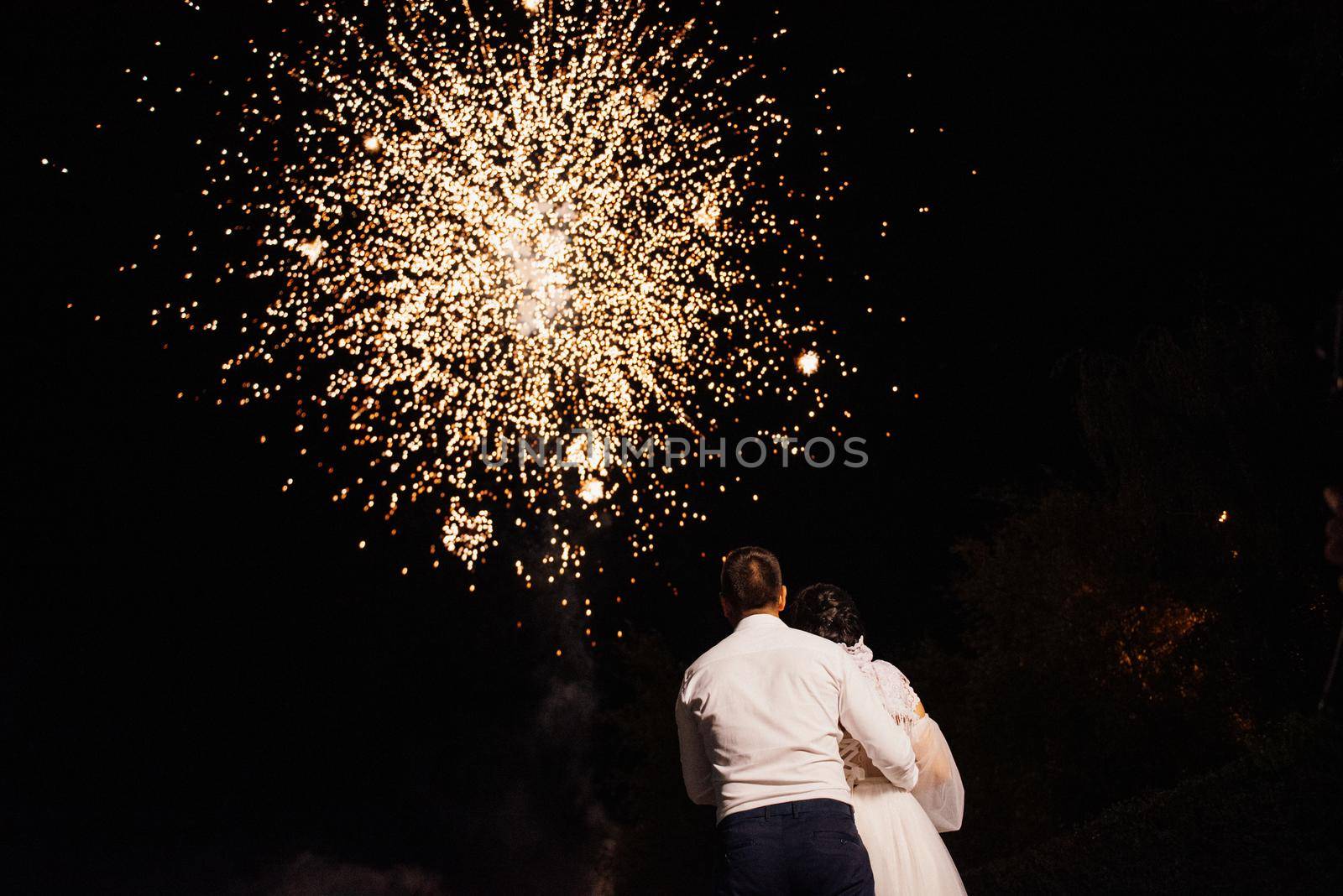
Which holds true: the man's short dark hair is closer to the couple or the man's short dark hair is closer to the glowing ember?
the couple

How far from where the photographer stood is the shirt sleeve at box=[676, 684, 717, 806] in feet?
9.65

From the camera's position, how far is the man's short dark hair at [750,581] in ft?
10.1

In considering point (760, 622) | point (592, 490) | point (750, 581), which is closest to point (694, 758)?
point (760, 622)

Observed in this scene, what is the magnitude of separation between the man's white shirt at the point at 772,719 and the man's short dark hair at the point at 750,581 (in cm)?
Answer: 7

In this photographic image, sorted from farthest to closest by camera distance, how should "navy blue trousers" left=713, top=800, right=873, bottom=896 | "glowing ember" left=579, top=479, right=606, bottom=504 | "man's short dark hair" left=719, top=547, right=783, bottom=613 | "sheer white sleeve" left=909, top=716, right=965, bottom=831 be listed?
1. "glowing ember" left=579, top=479, right=606, bottom=504
2. "sheer white sleeve" left=909, top=716, right=965, bottom=831
3. "man's short dark hair" left=719, top=547, right=783, bottom=613
4. "navy blue trousers" left=713, top=800, right=873, bottom=896

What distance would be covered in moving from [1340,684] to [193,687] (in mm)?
17440

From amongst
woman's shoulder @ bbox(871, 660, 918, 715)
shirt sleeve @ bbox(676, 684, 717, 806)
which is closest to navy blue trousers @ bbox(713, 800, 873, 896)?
shirt sleeve @ bbox(676, 684, 717, 806)

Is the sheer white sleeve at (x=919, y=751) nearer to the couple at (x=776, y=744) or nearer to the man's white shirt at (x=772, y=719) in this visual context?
the couple at (x=776, y=744)

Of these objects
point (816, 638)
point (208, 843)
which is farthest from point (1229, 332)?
point (208, 843)

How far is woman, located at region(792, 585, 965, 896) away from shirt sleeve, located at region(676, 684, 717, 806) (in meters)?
0.62

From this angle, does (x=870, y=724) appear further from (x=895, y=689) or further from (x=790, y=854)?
(x=895, y=689)

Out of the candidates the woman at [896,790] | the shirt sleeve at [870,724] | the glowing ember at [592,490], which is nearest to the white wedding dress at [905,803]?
the woman at [896,790]

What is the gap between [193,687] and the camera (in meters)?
17.2

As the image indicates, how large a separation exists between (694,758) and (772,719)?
0.38 meters
